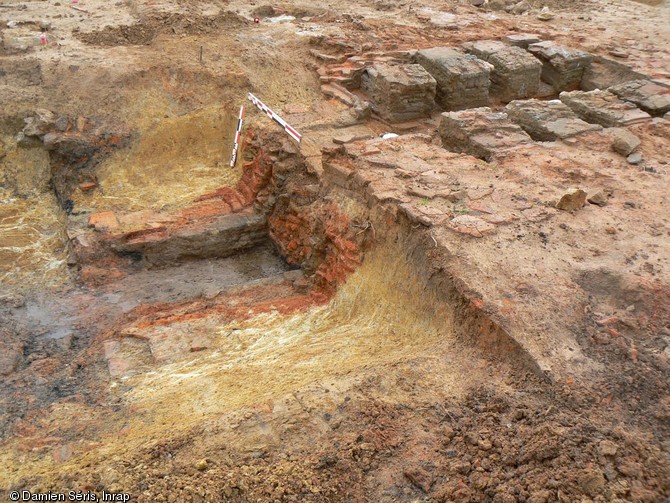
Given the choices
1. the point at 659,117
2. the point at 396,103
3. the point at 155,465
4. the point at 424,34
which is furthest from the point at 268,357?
the point at 424,34

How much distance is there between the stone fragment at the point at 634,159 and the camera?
599cm

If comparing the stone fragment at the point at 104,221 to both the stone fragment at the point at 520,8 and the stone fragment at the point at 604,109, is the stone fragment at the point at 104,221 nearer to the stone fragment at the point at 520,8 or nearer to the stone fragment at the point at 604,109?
the stone fragment at the point at 604,109

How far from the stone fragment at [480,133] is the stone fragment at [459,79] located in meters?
1.03

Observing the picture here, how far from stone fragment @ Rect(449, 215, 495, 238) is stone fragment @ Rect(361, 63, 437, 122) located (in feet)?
9.81

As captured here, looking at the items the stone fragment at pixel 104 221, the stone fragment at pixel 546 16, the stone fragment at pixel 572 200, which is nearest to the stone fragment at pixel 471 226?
the stone fragment at pixel 572 200

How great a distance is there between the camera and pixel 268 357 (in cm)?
476

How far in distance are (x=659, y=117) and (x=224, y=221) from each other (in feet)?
18.0

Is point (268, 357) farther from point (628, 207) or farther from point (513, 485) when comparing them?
point (628, 207)

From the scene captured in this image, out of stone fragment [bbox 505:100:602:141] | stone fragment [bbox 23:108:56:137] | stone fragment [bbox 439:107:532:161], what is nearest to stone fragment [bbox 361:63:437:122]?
stone fragment [bbox 439:107:532:161]

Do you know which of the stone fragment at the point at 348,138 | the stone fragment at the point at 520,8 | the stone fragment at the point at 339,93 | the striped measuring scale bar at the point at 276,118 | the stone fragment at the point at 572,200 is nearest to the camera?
the stone fragment at the point at 572,200

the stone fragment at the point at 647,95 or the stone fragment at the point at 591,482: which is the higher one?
the stone fragment at the point at 647,95

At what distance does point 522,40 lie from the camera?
9000 millimetres

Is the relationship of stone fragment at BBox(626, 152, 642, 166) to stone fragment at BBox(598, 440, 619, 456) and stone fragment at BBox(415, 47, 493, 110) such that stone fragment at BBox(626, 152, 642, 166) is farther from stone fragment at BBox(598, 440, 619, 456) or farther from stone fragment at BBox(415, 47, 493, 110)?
stone fragment at BBox(598, 440, 619, 456)


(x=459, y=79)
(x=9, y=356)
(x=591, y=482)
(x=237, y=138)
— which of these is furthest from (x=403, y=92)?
(x=591, y=482)
